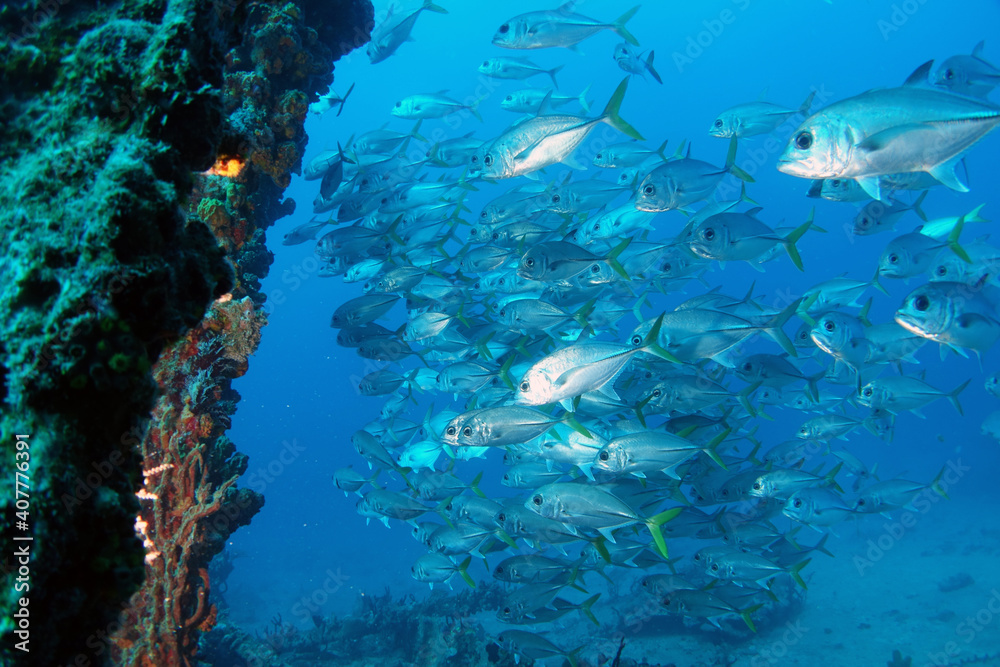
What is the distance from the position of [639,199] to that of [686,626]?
9.06 metres

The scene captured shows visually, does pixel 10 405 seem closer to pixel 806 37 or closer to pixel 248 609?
pixel 248 609

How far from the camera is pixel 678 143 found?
3812cm

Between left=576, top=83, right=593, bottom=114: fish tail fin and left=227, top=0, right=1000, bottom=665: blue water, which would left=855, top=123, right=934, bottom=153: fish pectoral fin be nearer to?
left=576, top=83, right=593, bottom=114: fish tail fin

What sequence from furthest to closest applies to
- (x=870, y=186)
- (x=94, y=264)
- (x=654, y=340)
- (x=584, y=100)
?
1. (x=584, y=100)
2. (x=654, y=340)
3. (x=870, y=186)
4. (x=94, y=264)

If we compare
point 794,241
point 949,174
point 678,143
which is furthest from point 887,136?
point 678,143

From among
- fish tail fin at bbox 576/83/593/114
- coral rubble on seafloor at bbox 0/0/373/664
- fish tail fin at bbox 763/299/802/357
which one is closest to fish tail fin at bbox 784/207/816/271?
fish tail fin at bbox 763/299/802/357

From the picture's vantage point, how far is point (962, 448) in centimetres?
3219

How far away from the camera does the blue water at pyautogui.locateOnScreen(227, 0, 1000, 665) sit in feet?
109

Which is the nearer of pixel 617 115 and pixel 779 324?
pixel 617 115

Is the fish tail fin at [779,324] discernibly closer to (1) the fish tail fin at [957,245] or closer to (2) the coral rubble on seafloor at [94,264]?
(1) the fish tail fin at [957,245]

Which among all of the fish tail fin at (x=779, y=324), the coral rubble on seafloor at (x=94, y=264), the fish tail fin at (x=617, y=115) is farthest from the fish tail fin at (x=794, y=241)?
the coral rubble on seafloor at (x=94, y=264)

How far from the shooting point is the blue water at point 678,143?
33.4 m

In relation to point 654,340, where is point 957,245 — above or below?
above

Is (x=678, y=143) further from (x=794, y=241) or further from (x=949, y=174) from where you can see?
(x=949, y=174)
